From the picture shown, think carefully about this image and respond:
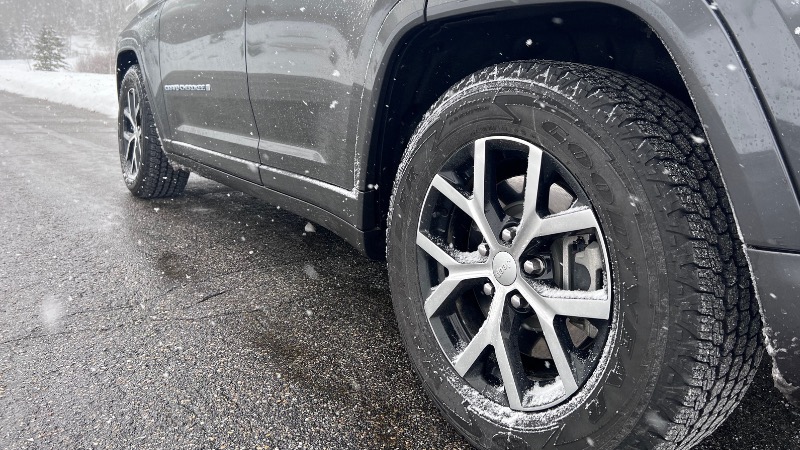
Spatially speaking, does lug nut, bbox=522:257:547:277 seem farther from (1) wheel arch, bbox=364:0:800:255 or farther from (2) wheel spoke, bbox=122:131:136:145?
(2) wheel spoke, bbox=122:131:136:145

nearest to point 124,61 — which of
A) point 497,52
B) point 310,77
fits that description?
point 310,77

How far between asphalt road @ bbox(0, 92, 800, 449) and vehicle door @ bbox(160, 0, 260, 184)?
0.55 metres

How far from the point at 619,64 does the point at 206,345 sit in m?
1.62

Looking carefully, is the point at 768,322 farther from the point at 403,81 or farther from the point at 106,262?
the point at 106,262

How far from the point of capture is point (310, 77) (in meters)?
1.95

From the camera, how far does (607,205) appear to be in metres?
1.12

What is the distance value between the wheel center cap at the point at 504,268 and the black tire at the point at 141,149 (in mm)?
3015

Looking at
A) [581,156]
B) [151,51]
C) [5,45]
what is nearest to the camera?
[581,156]

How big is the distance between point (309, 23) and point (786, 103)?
4.84 ft

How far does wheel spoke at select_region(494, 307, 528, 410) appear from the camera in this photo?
1.31 metres

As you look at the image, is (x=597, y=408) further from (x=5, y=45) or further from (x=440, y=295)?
(x=5, y=45)

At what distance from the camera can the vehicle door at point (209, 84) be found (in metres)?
2.43

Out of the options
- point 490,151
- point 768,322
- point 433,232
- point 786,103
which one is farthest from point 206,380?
point 786,103

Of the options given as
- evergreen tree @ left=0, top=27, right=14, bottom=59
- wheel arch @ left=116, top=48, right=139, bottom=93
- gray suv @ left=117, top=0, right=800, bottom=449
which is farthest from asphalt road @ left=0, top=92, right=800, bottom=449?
evergreen tree @ left=0, top=27, right=14, bottom=59
